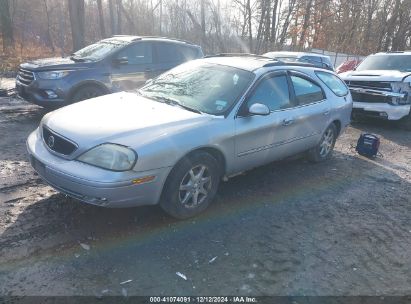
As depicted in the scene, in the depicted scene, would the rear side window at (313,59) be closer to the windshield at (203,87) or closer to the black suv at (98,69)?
the black suv at (98,69)

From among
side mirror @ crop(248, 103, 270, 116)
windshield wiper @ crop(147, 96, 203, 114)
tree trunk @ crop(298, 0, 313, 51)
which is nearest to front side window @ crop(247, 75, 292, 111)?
side mirror @ crop(248, 103, 270, 116)

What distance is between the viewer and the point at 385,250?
3932 mm

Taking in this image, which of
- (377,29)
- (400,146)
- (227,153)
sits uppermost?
(377,29)

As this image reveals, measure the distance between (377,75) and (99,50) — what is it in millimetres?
6656

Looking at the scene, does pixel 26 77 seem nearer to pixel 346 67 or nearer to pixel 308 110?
pixel 308 110

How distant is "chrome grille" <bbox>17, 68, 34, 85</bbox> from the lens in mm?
7626

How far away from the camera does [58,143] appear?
3795 mm

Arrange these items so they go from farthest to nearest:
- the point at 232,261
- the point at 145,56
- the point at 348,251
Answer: the point at 145,56 → the point at 348,251 → the point at 232,261

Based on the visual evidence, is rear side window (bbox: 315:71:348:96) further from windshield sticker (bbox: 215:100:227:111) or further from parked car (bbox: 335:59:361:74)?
parked car (bbox: 335:59:361:74)

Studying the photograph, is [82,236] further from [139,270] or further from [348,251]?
[348,251]

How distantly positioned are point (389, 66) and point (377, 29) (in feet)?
72.0

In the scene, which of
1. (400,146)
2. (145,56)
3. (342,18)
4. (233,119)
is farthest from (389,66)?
(342,18)

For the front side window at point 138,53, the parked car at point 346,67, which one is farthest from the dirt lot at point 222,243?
the parked car at point 346,67

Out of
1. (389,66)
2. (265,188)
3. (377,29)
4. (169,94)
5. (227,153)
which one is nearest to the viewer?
(227,153)
